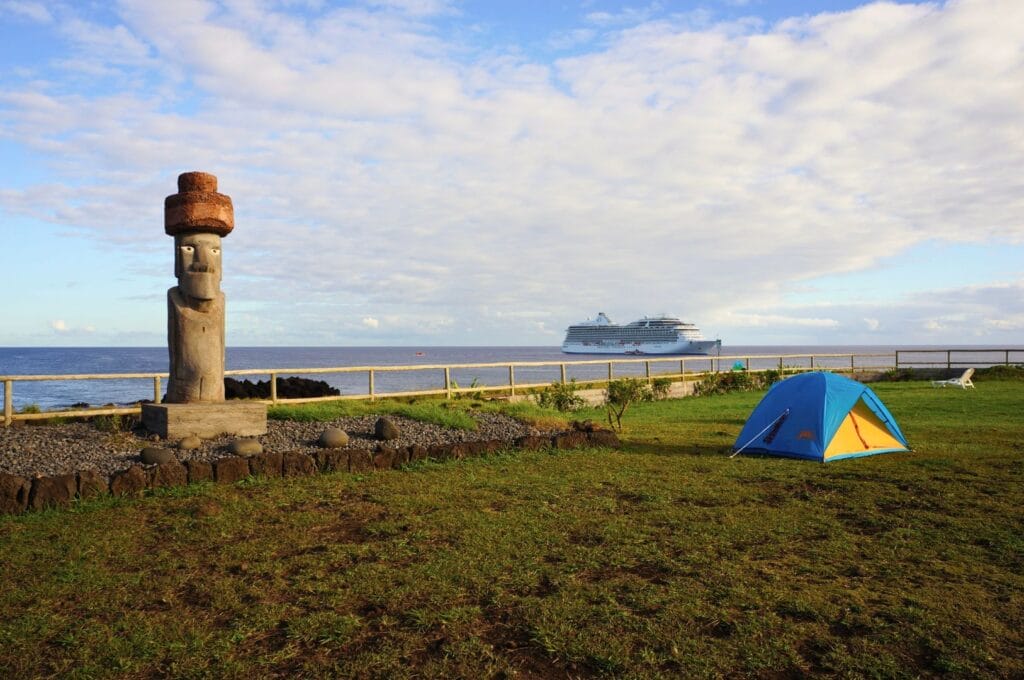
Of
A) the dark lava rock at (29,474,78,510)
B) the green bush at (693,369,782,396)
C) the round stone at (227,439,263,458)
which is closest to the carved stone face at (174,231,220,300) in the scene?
the round stone at (227,439,263,458)

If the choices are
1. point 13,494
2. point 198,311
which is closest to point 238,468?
point 13,494

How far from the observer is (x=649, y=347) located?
90125 millimetres

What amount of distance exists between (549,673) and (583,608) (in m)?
0.73

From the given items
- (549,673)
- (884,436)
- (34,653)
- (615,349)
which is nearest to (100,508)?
(34,653)

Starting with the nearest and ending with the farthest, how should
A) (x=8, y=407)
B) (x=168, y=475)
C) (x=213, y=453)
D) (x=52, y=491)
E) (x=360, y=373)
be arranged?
(x=52, y=491) → (x=168, y=475) → (x=213, y=453) → (x=8, y=407) → (x=360, y=373)

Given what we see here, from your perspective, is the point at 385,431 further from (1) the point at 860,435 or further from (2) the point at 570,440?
(1) the point at 860,435

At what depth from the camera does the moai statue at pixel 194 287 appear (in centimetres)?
962

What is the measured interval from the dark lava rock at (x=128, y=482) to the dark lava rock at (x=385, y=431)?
338 cm

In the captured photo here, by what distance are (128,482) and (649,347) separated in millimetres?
85898

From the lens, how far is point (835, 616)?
13.0ft

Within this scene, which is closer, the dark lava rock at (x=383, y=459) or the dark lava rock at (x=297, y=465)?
the dark lava rock at (x=297, y=465)

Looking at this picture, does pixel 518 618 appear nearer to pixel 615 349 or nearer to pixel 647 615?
pixel 647 615

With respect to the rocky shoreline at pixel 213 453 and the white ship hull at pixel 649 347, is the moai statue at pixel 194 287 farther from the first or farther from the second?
the white ship hull at pixel 649 347

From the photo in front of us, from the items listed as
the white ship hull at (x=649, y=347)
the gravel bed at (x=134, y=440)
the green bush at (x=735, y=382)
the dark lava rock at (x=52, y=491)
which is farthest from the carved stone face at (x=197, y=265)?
the white ship hull at (x=649, y=347)
